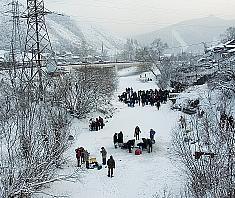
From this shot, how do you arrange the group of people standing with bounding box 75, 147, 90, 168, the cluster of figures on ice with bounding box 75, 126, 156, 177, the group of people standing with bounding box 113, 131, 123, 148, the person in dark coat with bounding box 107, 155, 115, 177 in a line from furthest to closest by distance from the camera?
the group of people standing with bounding box 113, 131, 123, 148 → the group of people standing with bounding box 75, 147, 90, 168 → the cluster of figures on ice with bounding box 75, 126, 156, 177 → the person in dark coat with bounding box 107, 155, 115, 177

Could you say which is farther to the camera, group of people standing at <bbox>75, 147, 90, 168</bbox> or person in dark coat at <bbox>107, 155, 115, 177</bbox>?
group of people standing at <bbox>75, 147, 90, 168</bbox>

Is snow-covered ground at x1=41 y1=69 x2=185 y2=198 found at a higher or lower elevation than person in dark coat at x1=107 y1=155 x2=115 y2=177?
lower

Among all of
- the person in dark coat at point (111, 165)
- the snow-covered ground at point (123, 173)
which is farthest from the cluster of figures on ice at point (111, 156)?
the snow-covered ground at point (123, 173)

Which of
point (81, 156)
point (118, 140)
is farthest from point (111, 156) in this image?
point (118, 140)

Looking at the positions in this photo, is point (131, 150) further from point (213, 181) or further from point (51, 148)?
point (213, 181)

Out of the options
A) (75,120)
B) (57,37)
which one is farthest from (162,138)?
(57,37)

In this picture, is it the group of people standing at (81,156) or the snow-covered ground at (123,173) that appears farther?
the group of people standing at (81,156)

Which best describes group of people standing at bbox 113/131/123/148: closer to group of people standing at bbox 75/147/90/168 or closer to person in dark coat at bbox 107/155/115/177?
group of people standing at bbox 75/147/90/168

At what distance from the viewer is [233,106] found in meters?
20.9

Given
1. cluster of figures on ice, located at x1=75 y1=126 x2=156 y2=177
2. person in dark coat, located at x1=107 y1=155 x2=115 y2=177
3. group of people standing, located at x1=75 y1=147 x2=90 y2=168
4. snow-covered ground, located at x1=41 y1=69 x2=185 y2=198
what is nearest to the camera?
snow-covered ground, located at x1=41 y1=69 x2=185 y2=198

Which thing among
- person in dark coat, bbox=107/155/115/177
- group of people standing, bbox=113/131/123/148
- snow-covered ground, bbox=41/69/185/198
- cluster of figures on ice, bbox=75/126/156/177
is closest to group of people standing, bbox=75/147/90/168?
cluster of figures on ice, bbox=75/126/156/177

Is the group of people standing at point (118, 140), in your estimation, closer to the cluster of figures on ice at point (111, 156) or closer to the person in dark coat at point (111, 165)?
the cluster of figures on ice at point (111, 156)

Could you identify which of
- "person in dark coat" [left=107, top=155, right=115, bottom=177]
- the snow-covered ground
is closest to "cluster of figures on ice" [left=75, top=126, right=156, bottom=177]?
"person in dark coat" [left=107, top=155, right=115, bottom=177]

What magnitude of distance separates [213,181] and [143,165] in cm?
664
